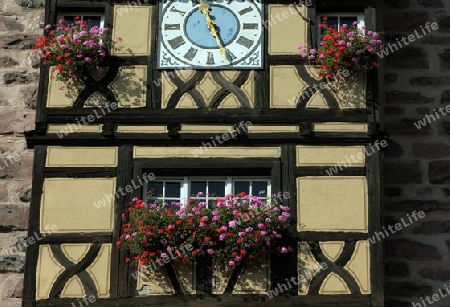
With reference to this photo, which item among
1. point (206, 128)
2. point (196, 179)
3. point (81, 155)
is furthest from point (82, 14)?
point (196, 179)

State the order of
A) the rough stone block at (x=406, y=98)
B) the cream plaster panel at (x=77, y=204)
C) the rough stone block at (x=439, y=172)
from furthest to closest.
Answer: the rough stone block at (x=406, y=98)
the rough stone block at (x=439, y=172)
the cream plaster panel at (x=77, y=204)

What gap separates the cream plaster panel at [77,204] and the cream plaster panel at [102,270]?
25 cm

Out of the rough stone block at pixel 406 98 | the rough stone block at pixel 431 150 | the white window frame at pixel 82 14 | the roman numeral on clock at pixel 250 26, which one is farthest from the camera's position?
the rough stone block at pixel 406 98

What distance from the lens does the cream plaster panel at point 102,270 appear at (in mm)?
9266

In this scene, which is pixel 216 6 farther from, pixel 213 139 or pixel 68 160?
pixel 68 160

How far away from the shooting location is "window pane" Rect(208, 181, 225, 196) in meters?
9.81

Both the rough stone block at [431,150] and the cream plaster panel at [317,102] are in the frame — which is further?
the rough stone block at [431,150]

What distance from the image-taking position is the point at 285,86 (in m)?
9.99

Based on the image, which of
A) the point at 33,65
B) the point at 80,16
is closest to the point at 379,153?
the point at 80,16

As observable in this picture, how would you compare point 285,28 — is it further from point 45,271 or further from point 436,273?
point 45,271

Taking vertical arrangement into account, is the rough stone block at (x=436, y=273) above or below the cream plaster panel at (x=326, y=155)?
below

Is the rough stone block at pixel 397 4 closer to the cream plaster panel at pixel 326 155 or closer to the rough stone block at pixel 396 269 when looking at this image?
the cream plaster panel at pixel 326 155

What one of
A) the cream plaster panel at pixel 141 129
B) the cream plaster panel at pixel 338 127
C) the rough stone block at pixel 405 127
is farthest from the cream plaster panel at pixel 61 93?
the rough stone block at pixel 405 127

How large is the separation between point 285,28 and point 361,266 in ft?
9.18
